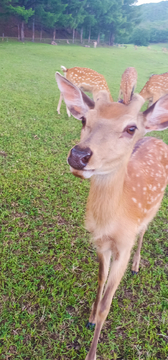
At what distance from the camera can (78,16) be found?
18.0 m

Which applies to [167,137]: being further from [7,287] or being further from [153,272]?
[7,287]

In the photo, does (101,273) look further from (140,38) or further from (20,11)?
(140,38)

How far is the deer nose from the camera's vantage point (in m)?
0.86

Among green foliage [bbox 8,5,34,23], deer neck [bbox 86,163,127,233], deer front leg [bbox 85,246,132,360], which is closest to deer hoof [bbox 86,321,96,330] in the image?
deer front leg [bbox 85,246,132,360]

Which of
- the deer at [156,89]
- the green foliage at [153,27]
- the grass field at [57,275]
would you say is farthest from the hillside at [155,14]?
the grass field at [57,275]

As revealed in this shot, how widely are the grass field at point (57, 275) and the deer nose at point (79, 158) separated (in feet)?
4.45

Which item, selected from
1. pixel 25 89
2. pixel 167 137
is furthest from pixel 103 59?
pixel 167 137

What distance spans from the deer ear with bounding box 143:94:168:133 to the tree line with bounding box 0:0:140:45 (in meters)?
17.6

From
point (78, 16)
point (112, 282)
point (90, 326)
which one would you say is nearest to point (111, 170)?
point (112, 282)

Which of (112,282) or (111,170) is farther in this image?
(112,282)

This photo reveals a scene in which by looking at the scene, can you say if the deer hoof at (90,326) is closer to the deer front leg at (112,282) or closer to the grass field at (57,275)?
the grass field at (57,275)

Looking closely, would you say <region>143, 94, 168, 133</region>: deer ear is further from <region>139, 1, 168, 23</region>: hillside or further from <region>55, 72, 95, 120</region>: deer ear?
<region>139, 1, 168, 23</region>: hillside

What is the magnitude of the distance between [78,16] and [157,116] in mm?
21263

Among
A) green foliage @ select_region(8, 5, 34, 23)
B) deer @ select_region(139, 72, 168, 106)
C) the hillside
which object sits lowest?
deer @ select_region(139, 72, 168, 106)
